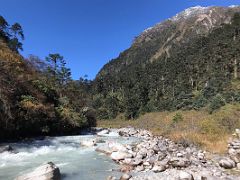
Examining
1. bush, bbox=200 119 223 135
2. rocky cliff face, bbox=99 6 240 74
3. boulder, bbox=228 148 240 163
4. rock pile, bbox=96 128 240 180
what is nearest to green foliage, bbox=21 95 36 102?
rock pile, bbox=96 128 240 180

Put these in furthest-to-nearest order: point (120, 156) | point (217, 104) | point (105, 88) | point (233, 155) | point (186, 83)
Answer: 1. point (105, 88)
2. point (186, 83)
3. point (217, 104)
4. point (120, 156)
5. point (233, 155)

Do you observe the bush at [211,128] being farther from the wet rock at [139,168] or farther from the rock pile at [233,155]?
the wet rock at [139,168]

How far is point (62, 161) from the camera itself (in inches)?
670

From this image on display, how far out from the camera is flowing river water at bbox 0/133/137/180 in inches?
554

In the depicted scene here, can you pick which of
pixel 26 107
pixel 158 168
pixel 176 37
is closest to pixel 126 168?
pixel 158 168

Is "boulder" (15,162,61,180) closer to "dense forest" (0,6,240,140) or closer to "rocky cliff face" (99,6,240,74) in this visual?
A: "dense forest" (0,6,240,140)

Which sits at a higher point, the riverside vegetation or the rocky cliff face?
the rocky cliff face

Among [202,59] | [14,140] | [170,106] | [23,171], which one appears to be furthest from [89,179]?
[202,59]

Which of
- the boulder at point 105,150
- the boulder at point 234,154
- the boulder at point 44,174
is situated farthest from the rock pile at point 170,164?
the boulder at point 44,174

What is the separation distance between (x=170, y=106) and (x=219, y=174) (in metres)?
44.3

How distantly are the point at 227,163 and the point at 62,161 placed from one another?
9279 mm

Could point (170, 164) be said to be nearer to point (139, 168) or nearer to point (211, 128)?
point (139, 168)

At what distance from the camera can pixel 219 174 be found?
12703 mm

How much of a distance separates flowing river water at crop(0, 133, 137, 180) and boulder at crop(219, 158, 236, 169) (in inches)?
205
